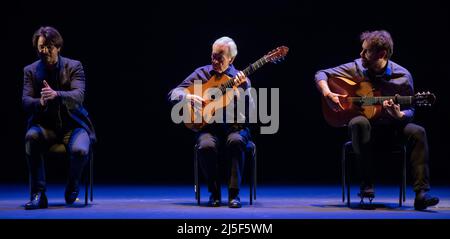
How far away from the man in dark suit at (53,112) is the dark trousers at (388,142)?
186 centimetres

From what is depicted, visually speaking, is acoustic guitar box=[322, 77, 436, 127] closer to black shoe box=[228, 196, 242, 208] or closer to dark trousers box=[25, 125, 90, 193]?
black shoe box=[228, 196, 242, 208]

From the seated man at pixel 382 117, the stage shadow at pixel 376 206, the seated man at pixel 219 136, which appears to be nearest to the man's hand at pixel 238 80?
the seated man at pixel 219 136

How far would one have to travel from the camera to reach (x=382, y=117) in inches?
183

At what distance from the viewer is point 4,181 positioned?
662cm

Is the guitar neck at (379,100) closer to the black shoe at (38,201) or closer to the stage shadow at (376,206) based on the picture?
the stage shadow at (376,206)

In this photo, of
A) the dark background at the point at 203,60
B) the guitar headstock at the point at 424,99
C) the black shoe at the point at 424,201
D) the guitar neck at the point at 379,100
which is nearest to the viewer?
the black shoe at the point at 424,201

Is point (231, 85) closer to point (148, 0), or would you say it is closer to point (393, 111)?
point (393, 111)

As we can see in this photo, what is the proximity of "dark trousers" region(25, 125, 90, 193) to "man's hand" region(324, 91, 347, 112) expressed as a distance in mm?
1714

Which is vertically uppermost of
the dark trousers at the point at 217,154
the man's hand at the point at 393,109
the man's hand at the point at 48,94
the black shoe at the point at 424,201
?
the man's hand at the point at 48,94

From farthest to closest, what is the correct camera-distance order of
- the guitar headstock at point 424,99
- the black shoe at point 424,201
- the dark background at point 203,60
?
the dark background at point 203,60, the guitar headstock at point 424,99, the black shoe at point 424,201

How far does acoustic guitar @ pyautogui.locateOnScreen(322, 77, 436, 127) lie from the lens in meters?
4.54

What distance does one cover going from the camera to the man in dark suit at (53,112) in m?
4.60

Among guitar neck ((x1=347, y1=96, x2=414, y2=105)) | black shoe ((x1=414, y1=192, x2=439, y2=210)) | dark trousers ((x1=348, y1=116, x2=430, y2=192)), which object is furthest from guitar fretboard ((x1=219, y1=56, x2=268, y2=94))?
black shoe ((x1=414, y1=192, x2=439, y2=210))

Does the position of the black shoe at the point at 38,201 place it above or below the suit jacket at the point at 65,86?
below
